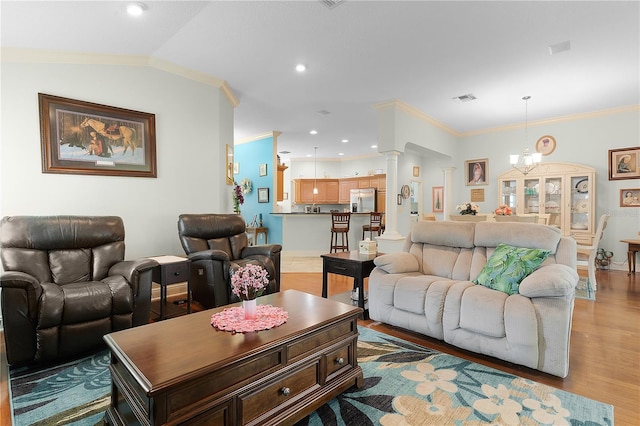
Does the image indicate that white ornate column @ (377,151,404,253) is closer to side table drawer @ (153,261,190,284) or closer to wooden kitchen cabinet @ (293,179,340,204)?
side table drawer @ (153,261,190,284)

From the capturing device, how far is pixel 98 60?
3424mm

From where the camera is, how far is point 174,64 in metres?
3.87

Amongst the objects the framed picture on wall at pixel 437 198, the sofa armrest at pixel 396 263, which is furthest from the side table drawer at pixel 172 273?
the framed picture on wall at pixel 437 198

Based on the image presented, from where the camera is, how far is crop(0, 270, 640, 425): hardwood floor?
1885mm

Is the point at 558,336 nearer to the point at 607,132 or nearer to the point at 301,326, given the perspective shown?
the point at 301,326

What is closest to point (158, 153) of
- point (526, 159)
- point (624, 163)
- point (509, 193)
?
point (526, 159)

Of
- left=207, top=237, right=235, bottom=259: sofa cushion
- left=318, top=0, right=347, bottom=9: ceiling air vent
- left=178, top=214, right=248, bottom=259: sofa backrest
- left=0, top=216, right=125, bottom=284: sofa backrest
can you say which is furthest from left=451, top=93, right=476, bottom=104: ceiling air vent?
left=0, top=216, right=125, bottom=284: sofa backrest

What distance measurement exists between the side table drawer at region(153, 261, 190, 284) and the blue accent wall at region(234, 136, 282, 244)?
416 cm

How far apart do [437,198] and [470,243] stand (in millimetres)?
6301

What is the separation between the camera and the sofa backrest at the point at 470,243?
8.32 feet

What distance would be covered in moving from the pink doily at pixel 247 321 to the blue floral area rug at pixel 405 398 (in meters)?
0.53

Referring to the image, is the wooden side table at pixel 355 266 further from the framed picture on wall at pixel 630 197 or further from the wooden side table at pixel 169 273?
the framed picture on wall at pixel 630 197

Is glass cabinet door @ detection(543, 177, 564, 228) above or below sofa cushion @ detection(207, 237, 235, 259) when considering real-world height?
above

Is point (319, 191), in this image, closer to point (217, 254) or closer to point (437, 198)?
point (437, 198)
